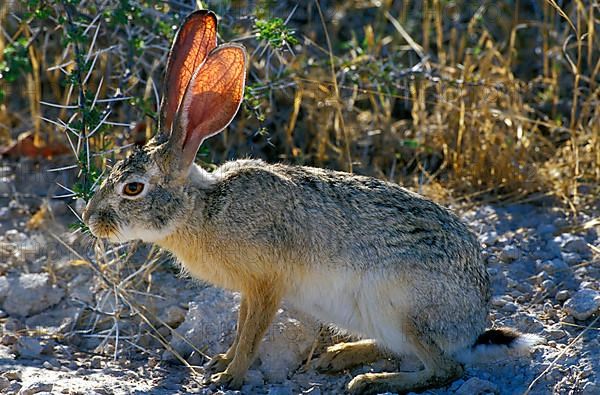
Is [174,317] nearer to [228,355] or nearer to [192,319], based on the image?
[192,319]

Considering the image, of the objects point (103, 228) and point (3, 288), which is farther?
point (3, 288)

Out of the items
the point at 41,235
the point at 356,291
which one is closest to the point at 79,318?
the point at 41,235

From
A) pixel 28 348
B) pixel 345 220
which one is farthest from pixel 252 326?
pixel 28 348

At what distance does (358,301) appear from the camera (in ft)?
14.6

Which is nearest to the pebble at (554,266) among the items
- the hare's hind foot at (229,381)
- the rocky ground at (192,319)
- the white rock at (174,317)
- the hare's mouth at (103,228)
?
the rocky ground at (192,319)

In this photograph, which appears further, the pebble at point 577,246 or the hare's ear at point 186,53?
the pebble at point 577,246

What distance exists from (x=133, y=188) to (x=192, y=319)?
83 cm

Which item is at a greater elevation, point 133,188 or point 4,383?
point 133,188

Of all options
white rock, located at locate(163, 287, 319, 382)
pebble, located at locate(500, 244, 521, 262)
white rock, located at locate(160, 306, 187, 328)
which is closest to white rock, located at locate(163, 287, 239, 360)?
white rock, located at locate(163, 287, 319, 382)

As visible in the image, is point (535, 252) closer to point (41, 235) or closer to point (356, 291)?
point (356, 291)

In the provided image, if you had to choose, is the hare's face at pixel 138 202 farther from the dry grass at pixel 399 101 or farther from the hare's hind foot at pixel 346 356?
the hare's hind foot at pixel 346 356

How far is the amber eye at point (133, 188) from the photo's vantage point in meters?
4.35

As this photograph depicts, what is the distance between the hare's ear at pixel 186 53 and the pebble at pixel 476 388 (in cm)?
169

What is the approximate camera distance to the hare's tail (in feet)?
14.0
